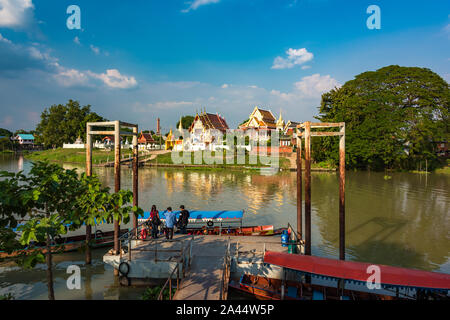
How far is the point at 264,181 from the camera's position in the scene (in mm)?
36562

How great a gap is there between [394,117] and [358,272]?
4244 centimetres

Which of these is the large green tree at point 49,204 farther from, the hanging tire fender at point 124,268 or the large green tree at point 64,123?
the large green tree at point 64,123

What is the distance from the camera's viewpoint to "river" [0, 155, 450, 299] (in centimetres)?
1020

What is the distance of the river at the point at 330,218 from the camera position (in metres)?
10.2

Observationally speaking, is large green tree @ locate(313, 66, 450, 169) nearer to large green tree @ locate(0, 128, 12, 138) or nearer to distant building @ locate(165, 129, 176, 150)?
distant building @ locate(165, 129, 176, 150)

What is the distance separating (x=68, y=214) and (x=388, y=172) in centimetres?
4924

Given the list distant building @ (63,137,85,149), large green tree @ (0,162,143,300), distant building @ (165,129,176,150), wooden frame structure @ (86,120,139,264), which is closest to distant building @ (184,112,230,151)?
distant building @ (165,129,176,150)

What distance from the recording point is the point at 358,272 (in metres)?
7.64

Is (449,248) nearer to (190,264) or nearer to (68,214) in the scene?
(190,264)

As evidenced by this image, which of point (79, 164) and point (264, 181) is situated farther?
point (79, 164)

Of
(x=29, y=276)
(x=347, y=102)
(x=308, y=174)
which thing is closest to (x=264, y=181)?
(x=347, y=102)

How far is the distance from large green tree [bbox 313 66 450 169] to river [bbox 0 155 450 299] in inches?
320

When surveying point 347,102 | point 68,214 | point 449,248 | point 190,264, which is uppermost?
point 347,102

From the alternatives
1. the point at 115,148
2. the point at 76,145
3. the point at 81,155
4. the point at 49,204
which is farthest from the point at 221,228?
the point at 76,145
